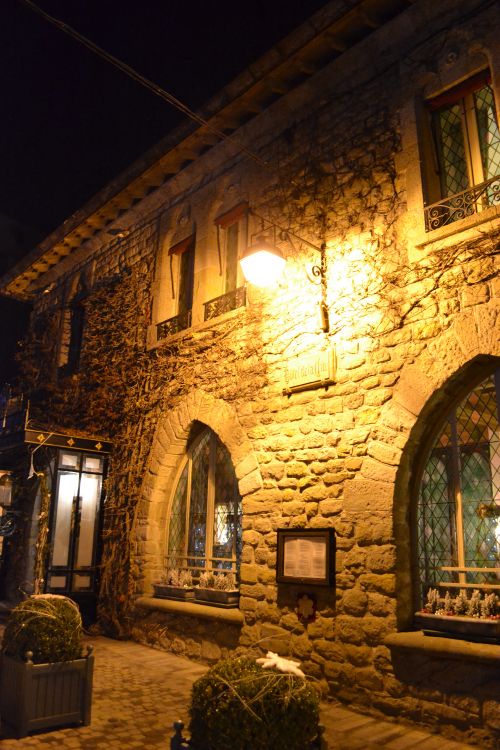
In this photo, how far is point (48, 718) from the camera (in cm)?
416

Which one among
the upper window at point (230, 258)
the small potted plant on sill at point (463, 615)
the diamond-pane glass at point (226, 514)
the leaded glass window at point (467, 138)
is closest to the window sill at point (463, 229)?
the leaded glass window at point (467, 138)

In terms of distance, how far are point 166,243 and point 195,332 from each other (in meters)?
1.74

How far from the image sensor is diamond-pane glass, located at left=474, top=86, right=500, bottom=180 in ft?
16.5

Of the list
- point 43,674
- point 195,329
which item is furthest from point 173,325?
point 43,674

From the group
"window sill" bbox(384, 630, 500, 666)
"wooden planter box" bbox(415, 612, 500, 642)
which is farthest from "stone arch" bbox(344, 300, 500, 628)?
"wooden planter box" bbox(415, 612, 500, 642)

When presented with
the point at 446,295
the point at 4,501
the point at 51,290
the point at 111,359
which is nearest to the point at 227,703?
the point at 446,295

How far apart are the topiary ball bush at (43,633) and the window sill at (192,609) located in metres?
1.91

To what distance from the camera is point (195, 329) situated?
24.6 ft

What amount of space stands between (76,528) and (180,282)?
12.0 feet

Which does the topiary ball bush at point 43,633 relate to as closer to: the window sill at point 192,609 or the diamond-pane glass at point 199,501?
the window sill at point 192,609

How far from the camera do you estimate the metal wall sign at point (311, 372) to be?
5.61 metres

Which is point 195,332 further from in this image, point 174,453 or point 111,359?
point 111,359

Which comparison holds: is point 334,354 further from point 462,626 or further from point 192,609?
point 192,609

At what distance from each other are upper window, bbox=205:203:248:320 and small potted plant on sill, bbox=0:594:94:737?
3924 mm
